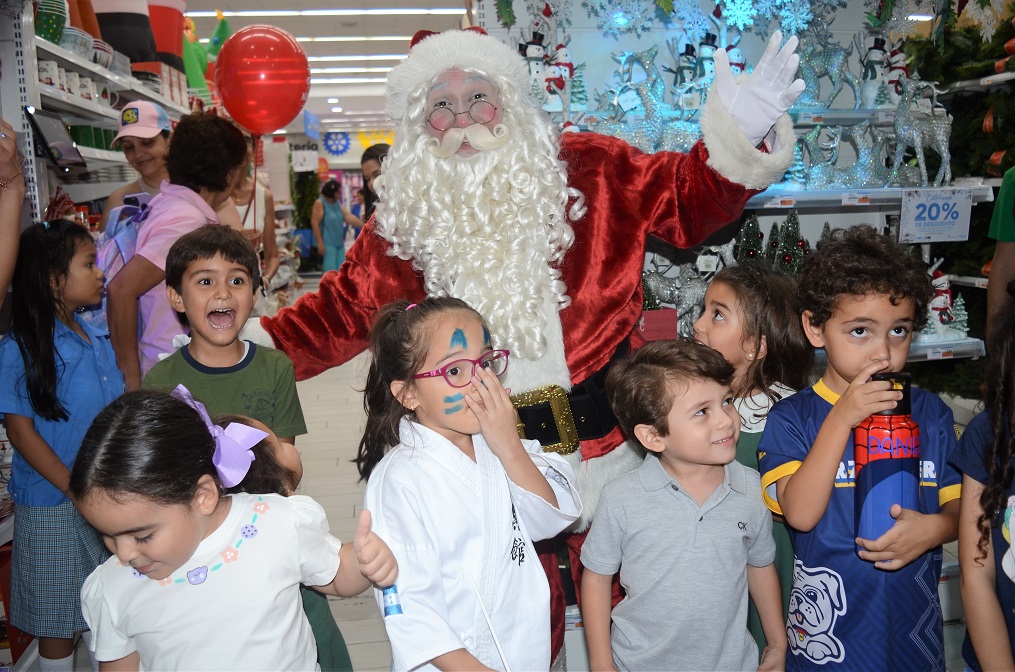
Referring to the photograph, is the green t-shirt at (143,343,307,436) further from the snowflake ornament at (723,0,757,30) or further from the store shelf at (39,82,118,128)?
the snowflake ornament at (723,0,757,30)

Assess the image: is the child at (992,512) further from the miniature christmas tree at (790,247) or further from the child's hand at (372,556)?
the miniature christmas tree at (790,247)

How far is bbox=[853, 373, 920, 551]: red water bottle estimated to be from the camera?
61.6 inches

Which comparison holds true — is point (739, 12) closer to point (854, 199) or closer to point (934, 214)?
point (854, 199)

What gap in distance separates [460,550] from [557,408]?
0.67 meters

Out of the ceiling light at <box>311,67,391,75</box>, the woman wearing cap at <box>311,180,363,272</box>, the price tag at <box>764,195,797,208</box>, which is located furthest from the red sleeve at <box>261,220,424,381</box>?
the ceiling light at <box>311,67,391,75</box>

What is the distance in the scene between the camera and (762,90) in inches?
81.3

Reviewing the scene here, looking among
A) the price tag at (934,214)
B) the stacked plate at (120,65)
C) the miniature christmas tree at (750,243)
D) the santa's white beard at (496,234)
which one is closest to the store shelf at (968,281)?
the price tag at (934,214)

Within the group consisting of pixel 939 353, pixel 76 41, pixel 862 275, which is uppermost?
pixel 76 41

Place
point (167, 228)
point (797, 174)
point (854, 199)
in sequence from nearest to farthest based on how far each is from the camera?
point (167, 228) < point (854, 199) < point (797, 174)

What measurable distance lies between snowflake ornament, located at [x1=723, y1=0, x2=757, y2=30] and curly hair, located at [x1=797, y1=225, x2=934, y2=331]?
7.07ft

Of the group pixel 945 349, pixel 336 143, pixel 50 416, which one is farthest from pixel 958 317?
pixel 336 143

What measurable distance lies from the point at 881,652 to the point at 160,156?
3.67 m

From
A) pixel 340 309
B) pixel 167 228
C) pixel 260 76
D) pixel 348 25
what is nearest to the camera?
pixel 340 309

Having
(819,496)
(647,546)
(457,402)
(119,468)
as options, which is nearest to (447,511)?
(457,402)
